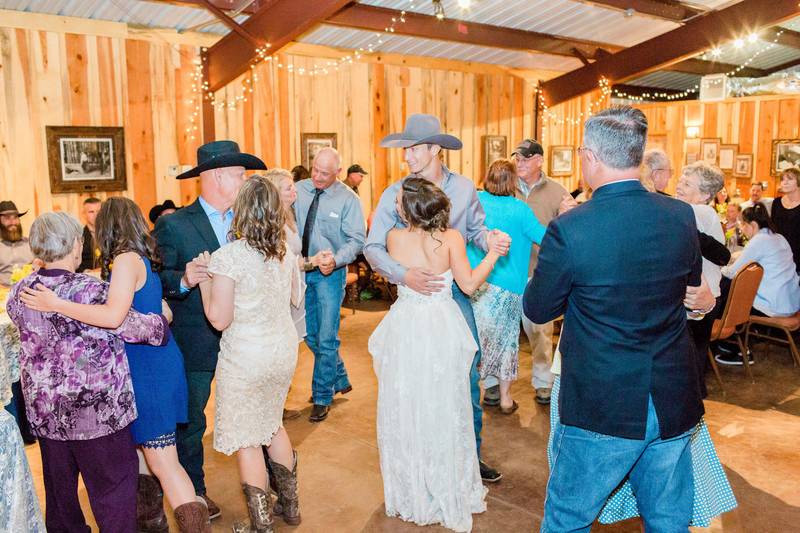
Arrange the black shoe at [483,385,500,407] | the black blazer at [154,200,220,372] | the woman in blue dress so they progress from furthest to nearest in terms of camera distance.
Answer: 1. the black shoe at [483,385,500,407]
2. the black blazer at [154,200,220,372]
3. the woman in blue dress

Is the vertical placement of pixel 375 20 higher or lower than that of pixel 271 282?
higher

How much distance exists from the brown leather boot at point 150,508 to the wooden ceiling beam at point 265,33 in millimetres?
4696

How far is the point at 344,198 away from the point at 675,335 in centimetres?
308

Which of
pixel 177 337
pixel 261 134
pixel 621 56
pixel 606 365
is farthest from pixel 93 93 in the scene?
pixel 621 56

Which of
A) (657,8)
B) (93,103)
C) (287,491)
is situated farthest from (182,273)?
(657,8)

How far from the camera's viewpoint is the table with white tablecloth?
2.47 m

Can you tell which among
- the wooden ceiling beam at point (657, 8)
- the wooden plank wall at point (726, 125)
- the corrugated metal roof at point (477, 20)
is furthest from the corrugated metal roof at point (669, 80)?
the wooden ceiling beam at point (657, 8)

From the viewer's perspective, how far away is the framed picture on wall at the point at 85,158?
6.61 meters

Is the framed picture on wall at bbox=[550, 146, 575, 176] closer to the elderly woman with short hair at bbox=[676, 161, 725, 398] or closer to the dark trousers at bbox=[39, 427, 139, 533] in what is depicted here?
the elderly woman with short hair at bbox=[676, 161, 725, 398]

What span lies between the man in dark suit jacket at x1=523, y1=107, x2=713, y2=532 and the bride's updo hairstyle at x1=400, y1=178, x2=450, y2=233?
0.94 m

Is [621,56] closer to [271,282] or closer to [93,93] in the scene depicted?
[93,93]

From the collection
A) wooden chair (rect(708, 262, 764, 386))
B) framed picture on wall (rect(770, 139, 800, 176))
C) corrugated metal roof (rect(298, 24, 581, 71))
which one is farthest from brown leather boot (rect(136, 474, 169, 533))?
framed picture on wall (rect(770, 139, 800, 176))

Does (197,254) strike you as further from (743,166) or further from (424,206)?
(743,166)

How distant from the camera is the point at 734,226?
7.38 m
